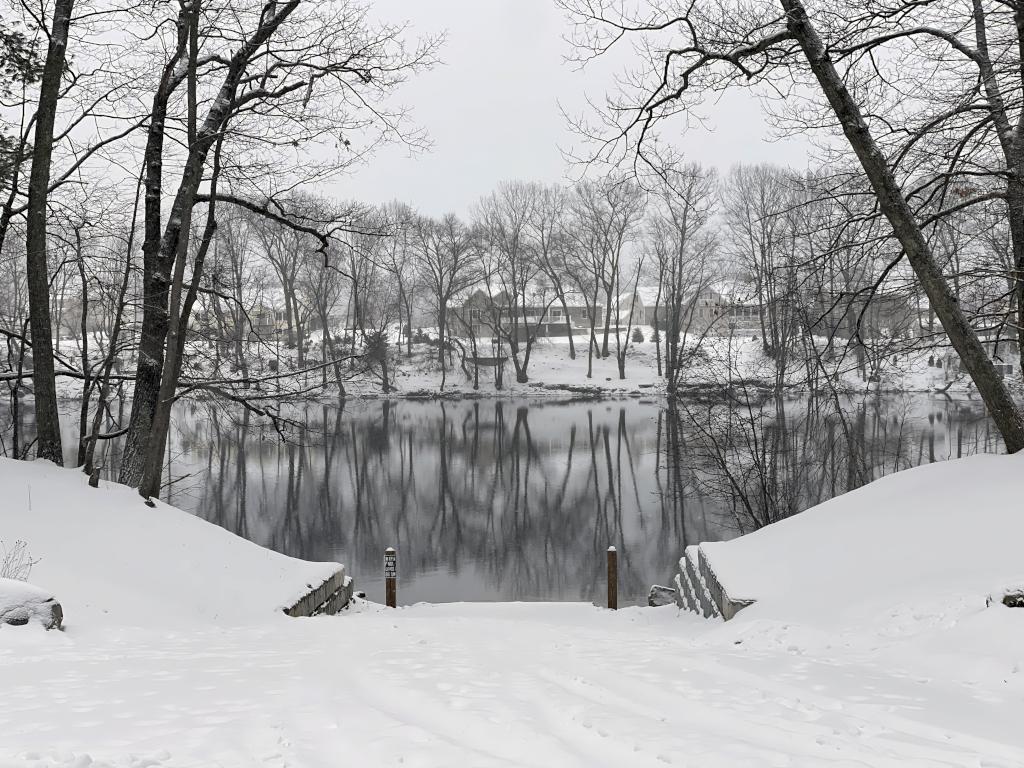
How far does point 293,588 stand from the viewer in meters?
8.65

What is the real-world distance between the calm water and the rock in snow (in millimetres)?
6182

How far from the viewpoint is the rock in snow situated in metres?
5.14

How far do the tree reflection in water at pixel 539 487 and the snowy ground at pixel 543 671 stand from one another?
13.2 feet

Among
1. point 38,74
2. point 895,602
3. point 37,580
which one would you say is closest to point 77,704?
point 37,580

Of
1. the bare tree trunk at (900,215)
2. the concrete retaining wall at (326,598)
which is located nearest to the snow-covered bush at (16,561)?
the concrete retaining wall at (326,598)

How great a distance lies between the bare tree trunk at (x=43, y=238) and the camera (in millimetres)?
10062

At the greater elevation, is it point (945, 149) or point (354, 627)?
point (945, 149)

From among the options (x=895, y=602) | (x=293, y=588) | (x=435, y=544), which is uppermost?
(x=895, y=602)

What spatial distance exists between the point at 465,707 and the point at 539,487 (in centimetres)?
2009

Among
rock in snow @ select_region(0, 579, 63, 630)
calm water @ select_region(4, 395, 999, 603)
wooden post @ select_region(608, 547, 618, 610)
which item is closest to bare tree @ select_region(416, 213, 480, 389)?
calm water @ select_region(4, 395, 999, 603)

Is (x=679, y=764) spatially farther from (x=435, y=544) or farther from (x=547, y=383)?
(x=547, y=383)

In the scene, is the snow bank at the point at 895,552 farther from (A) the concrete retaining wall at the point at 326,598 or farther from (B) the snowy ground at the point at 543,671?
(A) the concrete retaining wall at the point at 326,598

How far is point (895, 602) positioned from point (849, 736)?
276 centimetres

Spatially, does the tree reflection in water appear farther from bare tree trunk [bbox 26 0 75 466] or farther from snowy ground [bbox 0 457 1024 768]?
snowy ground [bbox 0 457 1024 768]
